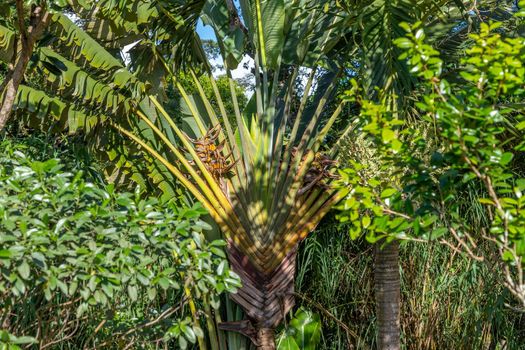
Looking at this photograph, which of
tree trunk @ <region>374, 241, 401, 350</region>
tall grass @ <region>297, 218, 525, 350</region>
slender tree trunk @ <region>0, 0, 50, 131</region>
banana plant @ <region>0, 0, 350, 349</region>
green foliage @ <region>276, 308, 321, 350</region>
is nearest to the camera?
slender tree trunk @ <region>0, 0, 50, 131</region>

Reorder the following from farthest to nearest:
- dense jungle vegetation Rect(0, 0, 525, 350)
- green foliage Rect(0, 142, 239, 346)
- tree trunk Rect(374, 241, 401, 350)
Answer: tree trunk Rect(374, 241, 401, 350) → dense jungle vegetation Rect(0, 0, 525, 350) → green foliage Rect(0, 142, 239, 346)

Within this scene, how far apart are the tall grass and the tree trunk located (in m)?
0.55

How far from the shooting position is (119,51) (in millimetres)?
6676

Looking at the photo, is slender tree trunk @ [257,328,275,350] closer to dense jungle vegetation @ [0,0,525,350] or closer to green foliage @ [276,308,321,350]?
dense jungle vegetation @ [0,0,525,350]

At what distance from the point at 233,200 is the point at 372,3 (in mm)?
2036

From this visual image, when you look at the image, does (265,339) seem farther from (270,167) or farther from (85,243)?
(85,243)

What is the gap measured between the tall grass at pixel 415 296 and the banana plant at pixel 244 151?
49 centimetres

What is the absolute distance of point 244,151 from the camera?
236 inches

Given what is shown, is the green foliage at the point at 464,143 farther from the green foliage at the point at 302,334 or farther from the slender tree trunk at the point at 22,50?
the green foliage at the point at 302,334

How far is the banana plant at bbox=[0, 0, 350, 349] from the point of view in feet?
18.4

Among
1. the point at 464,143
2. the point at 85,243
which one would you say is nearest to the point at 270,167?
the point at 85,243

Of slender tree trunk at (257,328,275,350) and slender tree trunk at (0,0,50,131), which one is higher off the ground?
slender tree trunk at (0,0,50,131)

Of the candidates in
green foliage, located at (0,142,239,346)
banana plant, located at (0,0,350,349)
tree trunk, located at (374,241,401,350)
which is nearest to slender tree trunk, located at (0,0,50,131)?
green foliage, located at (0,142,239,346)

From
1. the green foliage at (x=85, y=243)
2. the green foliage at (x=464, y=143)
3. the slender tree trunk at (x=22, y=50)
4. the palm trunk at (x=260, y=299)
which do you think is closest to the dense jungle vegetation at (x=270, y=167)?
the palm trunk at (x=260, y=299)
